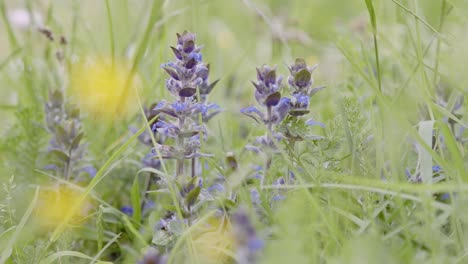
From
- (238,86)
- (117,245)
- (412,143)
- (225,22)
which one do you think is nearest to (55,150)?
(117,245)

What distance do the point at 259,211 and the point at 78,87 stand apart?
122 cm

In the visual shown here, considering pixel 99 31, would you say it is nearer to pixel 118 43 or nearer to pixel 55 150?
pixel 118 43

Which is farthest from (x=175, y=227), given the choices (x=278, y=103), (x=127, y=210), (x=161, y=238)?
(x=127, y=210)

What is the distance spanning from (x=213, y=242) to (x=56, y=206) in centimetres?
60

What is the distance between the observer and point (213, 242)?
4.74 ft

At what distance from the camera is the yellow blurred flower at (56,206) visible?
1.80 meters

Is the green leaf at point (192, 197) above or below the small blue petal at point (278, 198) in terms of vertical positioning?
above

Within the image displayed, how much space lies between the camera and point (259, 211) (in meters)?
1.60

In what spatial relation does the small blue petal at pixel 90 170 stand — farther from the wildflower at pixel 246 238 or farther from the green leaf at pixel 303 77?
the wildflower at pixel 246 238

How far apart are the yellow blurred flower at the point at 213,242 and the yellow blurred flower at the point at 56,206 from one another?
0.44m

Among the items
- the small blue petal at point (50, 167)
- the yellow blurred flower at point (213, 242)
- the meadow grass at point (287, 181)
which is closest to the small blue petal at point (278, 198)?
the meadow grass at point (287, 181)

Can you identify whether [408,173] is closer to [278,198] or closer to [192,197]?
[278,198]

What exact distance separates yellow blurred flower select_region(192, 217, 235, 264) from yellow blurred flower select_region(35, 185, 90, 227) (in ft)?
1.45

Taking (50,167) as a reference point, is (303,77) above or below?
above
